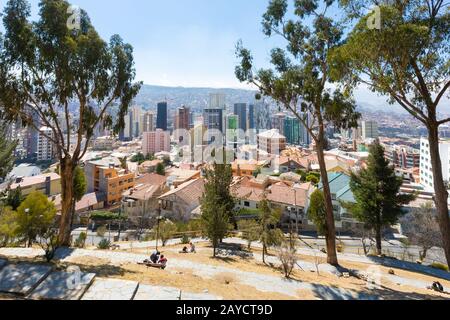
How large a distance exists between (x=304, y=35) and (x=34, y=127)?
11131mm

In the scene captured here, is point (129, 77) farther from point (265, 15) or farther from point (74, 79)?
point (265, 15)

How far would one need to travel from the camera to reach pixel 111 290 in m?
5.92

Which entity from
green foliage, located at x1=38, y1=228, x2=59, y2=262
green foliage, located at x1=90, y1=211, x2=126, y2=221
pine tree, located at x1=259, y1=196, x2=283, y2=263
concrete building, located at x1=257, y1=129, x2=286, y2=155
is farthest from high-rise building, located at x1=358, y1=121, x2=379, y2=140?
green foliage, located at x1=38, y1=228, x2=59, y2=262

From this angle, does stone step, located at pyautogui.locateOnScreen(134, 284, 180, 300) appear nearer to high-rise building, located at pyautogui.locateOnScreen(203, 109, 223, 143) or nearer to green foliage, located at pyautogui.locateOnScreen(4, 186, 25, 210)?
green foliage, located at pyautogui.locateOnScreen(4, 186, 25, 210)

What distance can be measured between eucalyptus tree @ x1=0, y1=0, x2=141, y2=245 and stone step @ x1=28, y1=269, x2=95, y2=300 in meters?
4.60

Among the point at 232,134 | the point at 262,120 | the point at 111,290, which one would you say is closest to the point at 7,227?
the point at 111,290

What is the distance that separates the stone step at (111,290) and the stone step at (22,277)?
43.5 inches

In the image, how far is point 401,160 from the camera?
9956 cm

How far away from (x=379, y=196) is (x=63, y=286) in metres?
18.3

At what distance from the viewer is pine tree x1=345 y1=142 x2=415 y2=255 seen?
1894 centimetres

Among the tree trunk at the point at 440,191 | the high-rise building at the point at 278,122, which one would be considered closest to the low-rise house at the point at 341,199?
the tree trunk at the point at 440,191

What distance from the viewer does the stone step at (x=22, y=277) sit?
5675mm

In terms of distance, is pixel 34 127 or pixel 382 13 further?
pixel 34 127
